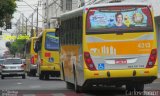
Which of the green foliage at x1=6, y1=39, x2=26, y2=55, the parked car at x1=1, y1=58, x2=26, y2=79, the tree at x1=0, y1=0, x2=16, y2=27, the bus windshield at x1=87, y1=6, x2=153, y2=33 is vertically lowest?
the green foliage at x1=6, y1=39, x2=26, y2=55

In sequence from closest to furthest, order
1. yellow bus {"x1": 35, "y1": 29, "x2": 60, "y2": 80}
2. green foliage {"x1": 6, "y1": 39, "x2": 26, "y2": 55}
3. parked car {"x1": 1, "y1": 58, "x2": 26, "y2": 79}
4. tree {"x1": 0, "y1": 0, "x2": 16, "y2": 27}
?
yellow bus {"x1": 35, "y1": 29, "x2": 60, "y2": 80}
tree {"x1": 0, "y1": 0, "x2": 16, "y2": 27}
parked car {"x1": 1, "y1": 58, "x2": 26, "y2": 79}
green foliage {"x1": 6, "y1": 39, "x2": 26, "y2": 55}

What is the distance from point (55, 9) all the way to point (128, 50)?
74.5 meters

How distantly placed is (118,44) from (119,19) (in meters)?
0.86

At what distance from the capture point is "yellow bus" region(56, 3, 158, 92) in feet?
61.4

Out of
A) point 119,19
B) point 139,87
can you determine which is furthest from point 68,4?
point 119,19

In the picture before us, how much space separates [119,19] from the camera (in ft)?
62.3

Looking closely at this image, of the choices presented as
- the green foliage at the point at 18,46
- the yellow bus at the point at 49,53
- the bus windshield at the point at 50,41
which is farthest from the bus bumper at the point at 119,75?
the green foliage at the point at 18,46

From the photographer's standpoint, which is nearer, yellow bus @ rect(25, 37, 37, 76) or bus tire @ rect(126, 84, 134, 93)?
bus tire @ rect(126, 84, 134, 93)

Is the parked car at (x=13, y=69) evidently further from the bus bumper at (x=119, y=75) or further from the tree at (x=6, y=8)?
the bus bumper at (x=119, y=75)

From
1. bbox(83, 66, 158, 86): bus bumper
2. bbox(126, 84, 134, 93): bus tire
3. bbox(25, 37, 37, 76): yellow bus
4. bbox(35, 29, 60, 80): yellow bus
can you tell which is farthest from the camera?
bbox(25, 37, 37, 76): yellow bus

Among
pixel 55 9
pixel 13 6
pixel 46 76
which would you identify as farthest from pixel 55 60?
pixel 55 9

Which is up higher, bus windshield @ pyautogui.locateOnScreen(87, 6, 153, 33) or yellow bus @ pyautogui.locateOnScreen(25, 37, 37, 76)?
bus windshield @ pyautogui.locateOnScreen(87, 6, 153, 33)

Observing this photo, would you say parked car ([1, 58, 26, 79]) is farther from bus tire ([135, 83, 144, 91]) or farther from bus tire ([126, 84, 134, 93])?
bus tire ([135, 83, 144, 91])

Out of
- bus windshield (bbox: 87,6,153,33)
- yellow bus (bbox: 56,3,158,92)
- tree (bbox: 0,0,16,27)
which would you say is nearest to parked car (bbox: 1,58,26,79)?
tree (bbox: 0,0,16,27)
